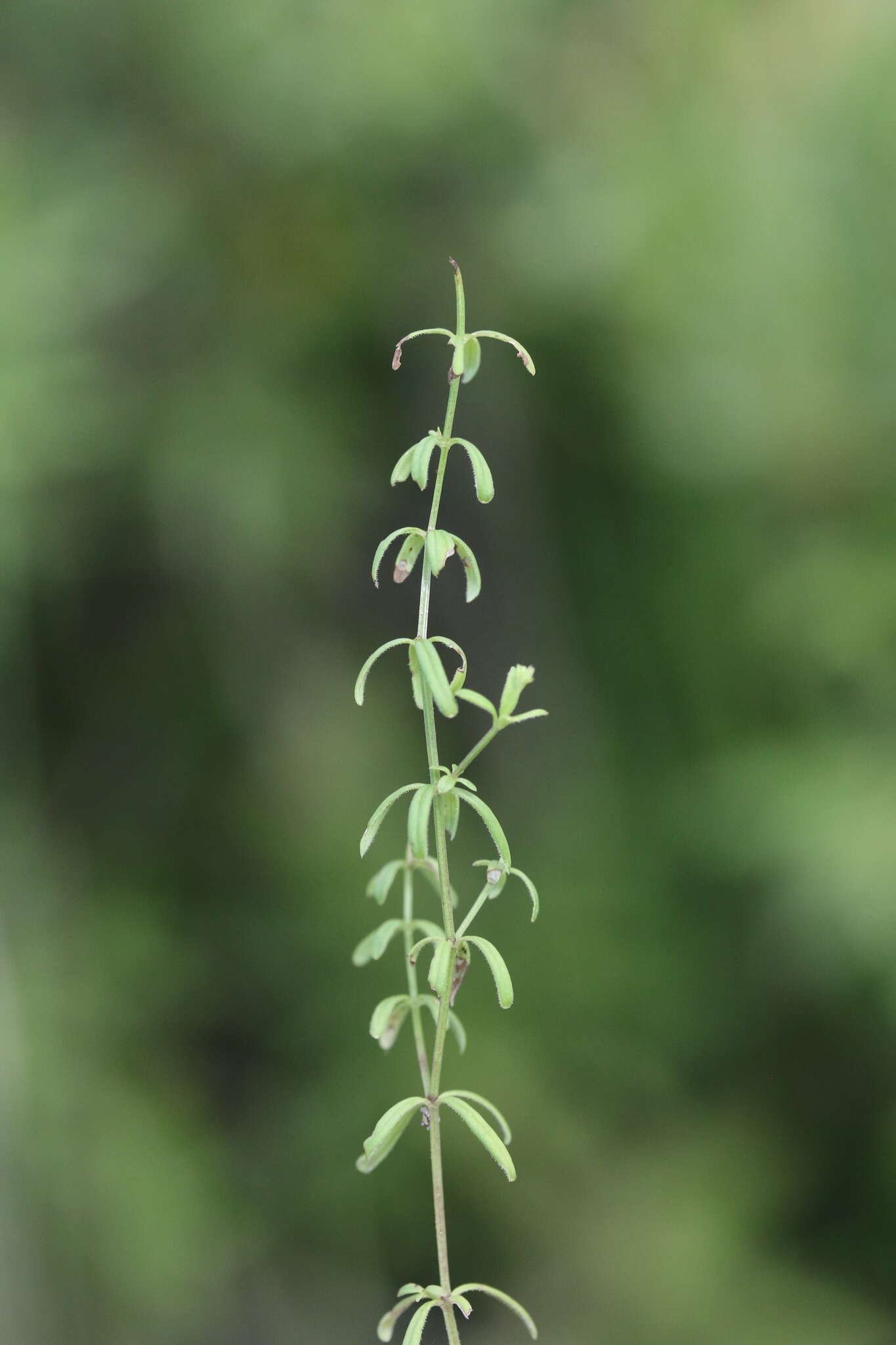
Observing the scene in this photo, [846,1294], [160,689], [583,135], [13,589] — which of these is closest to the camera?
[846,1294]

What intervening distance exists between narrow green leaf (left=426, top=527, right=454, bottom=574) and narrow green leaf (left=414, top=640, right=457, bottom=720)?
0.08 ft

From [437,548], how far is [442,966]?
0.47ft

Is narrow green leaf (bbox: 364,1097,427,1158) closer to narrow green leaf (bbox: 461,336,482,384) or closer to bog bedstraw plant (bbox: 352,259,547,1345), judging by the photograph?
bog bedstraw plant (bbox: 352,259,547,1345)

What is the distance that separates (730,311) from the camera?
192 centimetres

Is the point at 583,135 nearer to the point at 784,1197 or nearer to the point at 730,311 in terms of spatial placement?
the point at 730,311

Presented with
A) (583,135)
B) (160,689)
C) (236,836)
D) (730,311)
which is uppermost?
(583,135)

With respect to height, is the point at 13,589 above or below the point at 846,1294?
above

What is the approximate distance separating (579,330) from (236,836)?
3.54 ft

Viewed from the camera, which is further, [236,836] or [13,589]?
[236,836]

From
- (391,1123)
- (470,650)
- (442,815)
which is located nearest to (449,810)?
(442,815)

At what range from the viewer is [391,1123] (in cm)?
42

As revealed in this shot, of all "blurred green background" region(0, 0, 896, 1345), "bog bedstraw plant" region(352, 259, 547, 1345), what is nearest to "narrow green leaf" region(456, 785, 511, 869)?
"bog bedstraw plant" region(352, 259, 547, 1345)

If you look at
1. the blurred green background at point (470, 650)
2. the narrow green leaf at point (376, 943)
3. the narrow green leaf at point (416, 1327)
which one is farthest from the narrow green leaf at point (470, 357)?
the blurred green background at point (470, 650)

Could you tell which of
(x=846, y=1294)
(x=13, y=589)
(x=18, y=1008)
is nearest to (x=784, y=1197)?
(x=846, y=1294)
